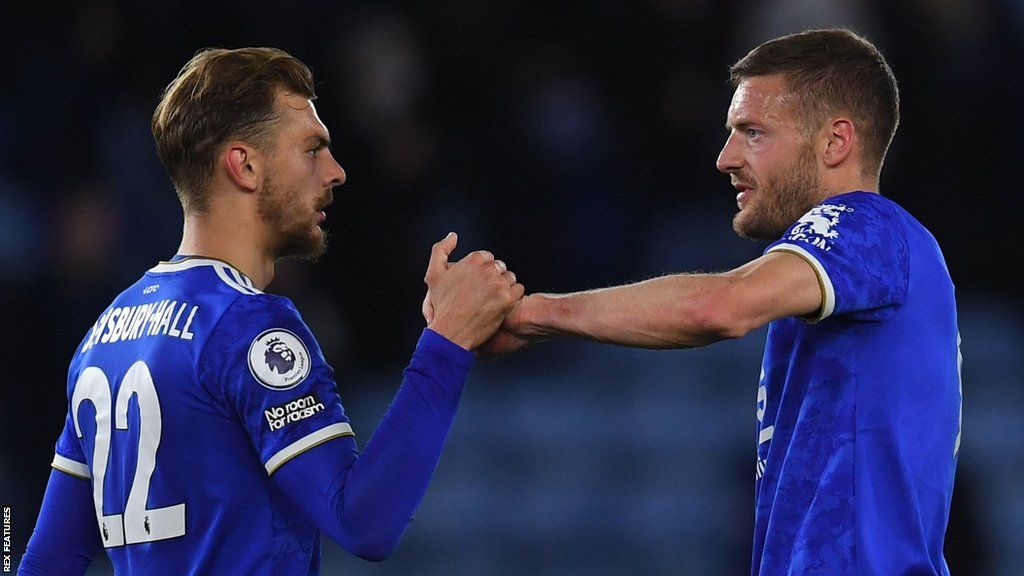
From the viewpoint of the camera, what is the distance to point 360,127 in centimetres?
817

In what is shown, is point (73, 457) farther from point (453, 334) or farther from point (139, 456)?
point (453, 334)

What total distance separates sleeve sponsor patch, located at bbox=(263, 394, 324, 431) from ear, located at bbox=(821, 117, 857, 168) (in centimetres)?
139

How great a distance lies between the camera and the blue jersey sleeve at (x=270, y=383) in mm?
2650

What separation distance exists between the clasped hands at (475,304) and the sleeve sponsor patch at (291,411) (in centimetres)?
35

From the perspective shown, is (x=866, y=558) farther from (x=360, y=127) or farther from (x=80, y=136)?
(x=80, y=136)

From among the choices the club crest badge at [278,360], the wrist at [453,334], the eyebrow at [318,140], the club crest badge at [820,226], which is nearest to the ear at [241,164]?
the eyebrow at [318,140]

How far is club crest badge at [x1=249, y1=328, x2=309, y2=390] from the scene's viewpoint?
2.66m

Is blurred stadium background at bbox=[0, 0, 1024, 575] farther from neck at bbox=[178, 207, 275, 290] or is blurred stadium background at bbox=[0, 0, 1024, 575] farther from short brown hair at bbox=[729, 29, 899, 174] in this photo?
neck at bbox=[178, 207, 275, 290]

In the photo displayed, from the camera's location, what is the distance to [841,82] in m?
3.14

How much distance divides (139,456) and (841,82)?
6.17 feet

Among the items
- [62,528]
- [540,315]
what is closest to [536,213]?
[540,315]

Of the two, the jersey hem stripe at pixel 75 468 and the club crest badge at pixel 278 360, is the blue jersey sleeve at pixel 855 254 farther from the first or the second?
the jersey hem stripe at pixel 75 468

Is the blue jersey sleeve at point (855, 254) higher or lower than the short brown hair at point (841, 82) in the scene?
lower

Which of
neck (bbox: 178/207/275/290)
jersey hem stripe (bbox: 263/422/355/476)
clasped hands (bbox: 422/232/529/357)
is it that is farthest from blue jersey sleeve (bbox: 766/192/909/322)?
neck (bbox: 178/207/275/290)
